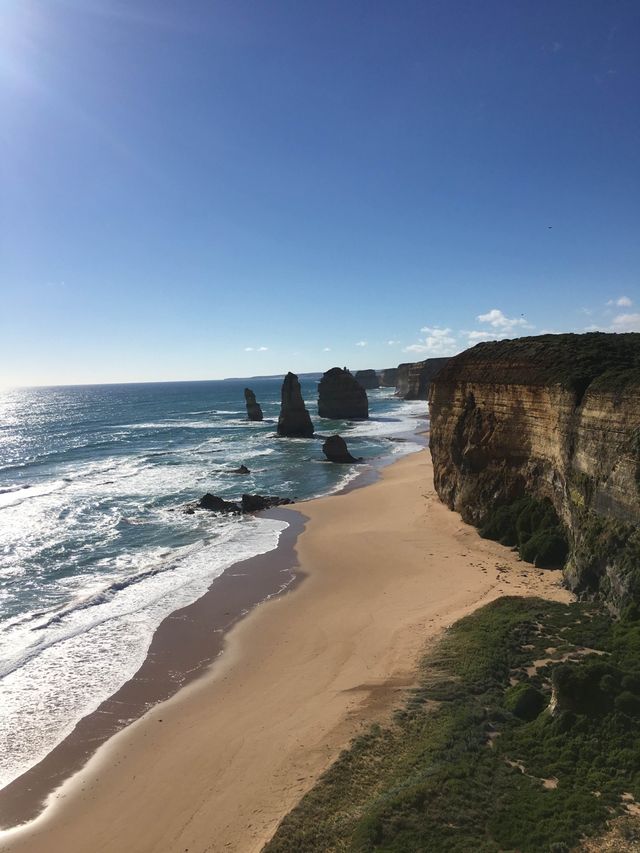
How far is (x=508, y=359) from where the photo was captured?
26016mm

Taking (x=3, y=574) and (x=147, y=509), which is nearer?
(x=3, y=574)

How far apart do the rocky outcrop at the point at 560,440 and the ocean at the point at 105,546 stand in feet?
36.9

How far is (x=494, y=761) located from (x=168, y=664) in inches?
402

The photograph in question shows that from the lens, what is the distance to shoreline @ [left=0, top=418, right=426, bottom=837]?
38.0ft

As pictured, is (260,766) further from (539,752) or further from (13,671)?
(13,671)

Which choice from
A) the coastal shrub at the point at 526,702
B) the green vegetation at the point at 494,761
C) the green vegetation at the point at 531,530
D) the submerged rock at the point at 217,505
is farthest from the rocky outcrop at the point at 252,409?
the coastal shrub at the point at 526,702

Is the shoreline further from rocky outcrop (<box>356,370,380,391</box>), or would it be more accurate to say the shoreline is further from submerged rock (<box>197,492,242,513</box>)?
rocky outcrop (<box>356,370,380,391</box>)

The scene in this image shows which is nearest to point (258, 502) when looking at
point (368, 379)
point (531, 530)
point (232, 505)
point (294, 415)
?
point (232, 505)

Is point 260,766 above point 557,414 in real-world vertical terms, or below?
below

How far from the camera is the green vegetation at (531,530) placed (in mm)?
20516

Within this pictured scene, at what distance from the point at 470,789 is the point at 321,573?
14450 mm

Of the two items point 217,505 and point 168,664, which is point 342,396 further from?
point 168,664

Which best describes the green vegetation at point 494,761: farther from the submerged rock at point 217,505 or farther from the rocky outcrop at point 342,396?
the rocky outcrop at point 342,396

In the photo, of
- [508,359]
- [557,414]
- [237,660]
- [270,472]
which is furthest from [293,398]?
[237,660]
